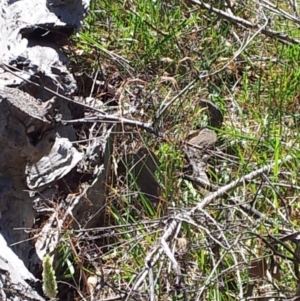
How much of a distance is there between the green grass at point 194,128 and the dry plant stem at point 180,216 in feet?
0.07

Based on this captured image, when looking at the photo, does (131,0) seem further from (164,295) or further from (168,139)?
(164,295)

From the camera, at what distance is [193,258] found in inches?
79.6

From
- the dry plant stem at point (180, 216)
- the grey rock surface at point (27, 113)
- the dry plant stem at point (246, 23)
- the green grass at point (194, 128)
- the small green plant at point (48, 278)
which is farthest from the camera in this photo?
the dry plant stem at point (246, 23)

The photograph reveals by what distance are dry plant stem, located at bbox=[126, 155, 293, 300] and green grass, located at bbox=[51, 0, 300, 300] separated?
0.02 meters

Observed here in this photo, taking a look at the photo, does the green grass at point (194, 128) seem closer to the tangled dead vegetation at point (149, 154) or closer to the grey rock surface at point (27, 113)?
the tangled dead vegetation at point (149, 154)

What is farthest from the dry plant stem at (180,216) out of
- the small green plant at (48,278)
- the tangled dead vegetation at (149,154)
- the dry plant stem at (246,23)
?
the dry plant stem at (246,23)

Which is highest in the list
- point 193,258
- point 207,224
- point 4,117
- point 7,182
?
point 4,117

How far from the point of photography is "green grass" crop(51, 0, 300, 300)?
190cm

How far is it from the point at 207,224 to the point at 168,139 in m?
0.65

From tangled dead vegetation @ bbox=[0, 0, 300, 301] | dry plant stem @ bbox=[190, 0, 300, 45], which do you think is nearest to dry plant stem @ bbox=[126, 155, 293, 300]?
tangled dead vegetation @ bbox=[0, 0, 300, 301]

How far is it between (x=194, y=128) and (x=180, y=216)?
0.96m

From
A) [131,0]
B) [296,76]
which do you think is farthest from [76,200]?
[131,0]

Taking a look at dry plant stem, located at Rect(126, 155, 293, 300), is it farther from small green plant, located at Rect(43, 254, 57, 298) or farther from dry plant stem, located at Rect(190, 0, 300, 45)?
dry plant stem, located at Rect(190, 0, 300, 45)

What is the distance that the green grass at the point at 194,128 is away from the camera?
190 centimetres
